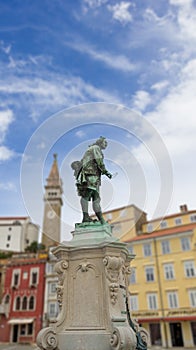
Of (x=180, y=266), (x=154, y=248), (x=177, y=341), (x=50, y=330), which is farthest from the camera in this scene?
(x=154, y=248)

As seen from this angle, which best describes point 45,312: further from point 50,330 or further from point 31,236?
point 31,236

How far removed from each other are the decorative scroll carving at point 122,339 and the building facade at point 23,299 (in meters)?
35.7

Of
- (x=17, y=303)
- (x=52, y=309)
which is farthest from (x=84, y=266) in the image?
(x=17, y=303)

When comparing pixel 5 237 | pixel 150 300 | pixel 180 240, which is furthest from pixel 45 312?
pixel 5 237

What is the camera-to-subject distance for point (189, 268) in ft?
110

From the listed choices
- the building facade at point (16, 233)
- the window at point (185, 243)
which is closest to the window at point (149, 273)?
the window at point (185, 243)

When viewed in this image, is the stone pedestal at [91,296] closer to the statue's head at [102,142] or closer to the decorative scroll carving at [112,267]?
the decorative scroll carving at [112,267]

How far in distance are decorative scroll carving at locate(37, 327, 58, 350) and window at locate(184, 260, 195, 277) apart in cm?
2923

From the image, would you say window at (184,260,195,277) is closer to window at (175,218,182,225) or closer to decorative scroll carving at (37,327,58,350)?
window at (175,218,182,225)

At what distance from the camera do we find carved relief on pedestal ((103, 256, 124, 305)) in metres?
7.34

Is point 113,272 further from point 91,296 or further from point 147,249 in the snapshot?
point 147,249

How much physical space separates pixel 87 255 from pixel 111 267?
751 mm

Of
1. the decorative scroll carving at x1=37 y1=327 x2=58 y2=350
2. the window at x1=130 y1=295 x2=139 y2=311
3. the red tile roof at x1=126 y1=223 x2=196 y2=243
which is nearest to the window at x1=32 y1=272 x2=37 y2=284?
the window at x1=130 y1=295 x2=139 y2=311

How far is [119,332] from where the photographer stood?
253 inches
